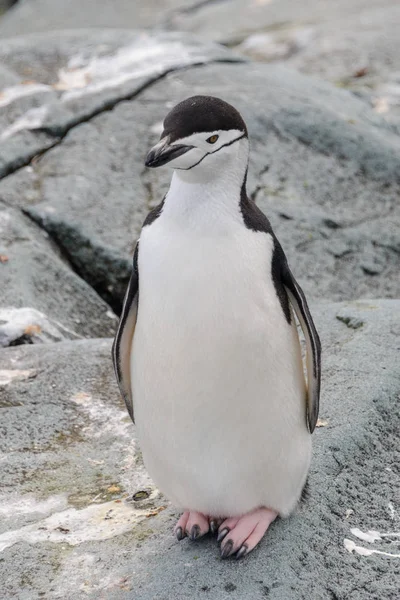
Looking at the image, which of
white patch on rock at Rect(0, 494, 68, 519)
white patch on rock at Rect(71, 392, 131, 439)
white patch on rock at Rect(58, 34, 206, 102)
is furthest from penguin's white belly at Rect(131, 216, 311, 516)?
white patch on rock at Rect(58, 34, 206, 102)

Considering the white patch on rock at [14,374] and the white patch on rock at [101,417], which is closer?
the white patch on rock at [101,417]

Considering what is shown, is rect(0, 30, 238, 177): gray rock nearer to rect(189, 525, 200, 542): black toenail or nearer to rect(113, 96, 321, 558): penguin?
rect(113, 96, 321, 558): penguin

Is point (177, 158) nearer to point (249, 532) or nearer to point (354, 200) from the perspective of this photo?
point (249, 532)

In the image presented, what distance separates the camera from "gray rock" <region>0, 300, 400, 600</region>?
7.73 ft

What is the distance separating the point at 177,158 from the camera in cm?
224

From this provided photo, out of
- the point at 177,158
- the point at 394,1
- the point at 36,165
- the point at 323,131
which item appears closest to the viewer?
the point at 177,158

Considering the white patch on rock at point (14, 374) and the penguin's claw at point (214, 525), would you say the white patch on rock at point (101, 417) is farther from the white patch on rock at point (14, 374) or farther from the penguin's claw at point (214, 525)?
the penguin's claw at point (214, 525)

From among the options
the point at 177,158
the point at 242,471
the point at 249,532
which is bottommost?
the point at 249,532

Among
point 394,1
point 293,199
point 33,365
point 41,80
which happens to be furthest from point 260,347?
point 394,1

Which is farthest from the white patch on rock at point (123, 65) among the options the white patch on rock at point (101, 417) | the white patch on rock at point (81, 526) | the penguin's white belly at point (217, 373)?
the penguin's white belly at point (217, 373)

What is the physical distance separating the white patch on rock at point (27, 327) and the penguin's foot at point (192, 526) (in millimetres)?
1837

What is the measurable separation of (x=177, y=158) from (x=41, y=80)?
445cm

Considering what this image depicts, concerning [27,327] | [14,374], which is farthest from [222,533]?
[27,327]

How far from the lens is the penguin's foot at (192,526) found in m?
2.50
